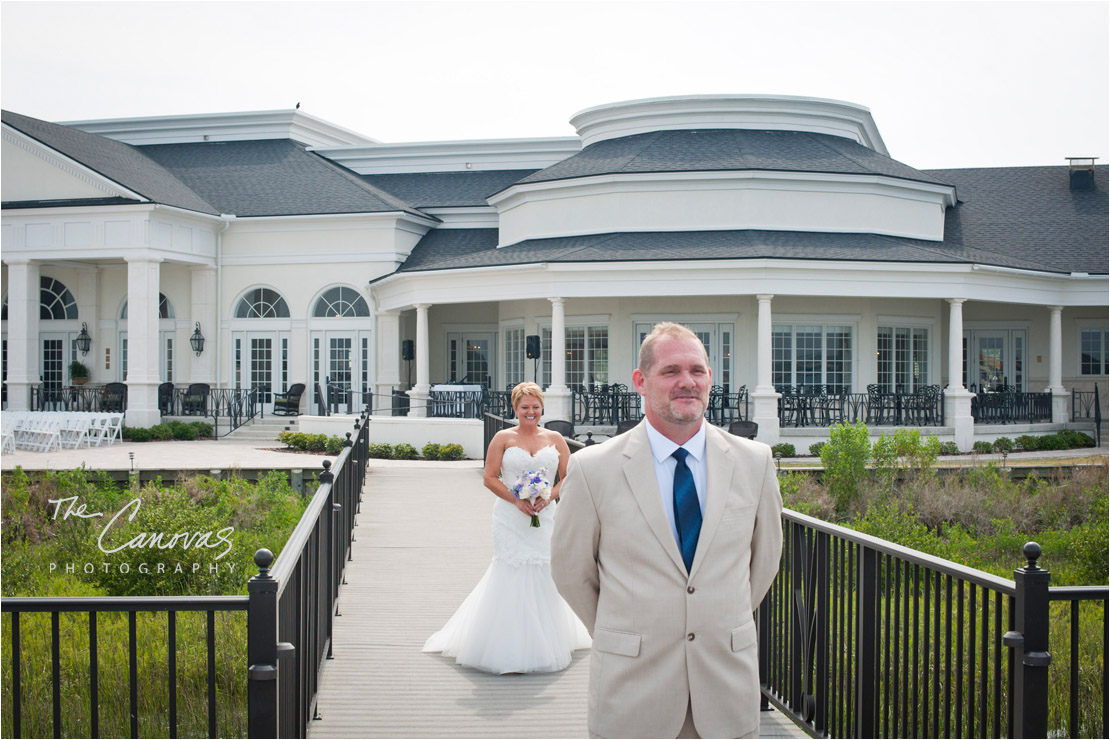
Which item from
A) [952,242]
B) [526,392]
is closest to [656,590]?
[526,392]

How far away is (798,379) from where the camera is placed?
24.1 metres

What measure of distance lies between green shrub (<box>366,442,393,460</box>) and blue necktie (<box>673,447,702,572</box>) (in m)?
18.8

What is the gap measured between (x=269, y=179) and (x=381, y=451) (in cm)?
1260

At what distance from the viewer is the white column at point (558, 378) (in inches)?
892

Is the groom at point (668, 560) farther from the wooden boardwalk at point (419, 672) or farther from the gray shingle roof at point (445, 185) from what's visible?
the gray shingle roof at point (445, 185)

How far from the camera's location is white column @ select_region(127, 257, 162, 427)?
2683 centimetres

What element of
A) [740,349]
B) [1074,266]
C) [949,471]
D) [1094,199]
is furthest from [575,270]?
[1094,199]

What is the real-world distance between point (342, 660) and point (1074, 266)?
24.4 meters

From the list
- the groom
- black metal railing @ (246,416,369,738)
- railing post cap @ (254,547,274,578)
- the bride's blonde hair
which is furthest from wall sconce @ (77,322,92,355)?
the groom

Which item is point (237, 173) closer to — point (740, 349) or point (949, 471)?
point (740, 349)

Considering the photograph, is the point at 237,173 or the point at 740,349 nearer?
the point at 740,349

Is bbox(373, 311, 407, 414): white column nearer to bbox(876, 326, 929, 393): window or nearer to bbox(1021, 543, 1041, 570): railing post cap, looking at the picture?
bbox(876, 326, 929, 393): window

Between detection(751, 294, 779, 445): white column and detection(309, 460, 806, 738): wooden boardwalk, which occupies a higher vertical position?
detection(751, 294, 779, 445): white column

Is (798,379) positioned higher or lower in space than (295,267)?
lower
